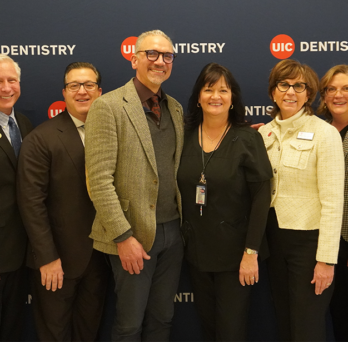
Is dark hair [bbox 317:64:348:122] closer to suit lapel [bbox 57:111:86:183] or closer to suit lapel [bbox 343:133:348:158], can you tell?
suit lapel [bbox 343:133:348:158]

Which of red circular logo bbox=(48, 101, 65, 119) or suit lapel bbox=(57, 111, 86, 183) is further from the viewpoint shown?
red circular logo bbox=(48, 101, 65, 119)

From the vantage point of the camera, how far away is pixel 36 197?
72.7 inches

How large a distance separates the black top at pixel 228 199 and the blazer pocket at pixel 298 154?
11 cm

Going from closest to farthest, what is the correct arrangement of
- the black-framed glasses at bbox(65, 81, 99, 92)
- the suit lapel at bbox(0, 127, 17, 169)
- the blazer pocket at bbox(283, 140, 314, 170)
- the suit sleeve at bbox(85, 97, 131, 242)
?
the suit sleeve at bbox(85, 97, 131, 242) < the blazer pocket at bbox(283, 140, 314, 170) < the suit lapel at bbox(0, 127, 17, 169) < the black-framed glasses at bbox(65, 81, 99, 92)

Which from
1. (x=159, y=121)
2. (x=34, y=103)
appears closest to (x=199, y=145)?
(x=159, y=121)

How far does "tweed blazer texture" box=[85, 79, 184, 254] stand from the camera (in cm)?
166

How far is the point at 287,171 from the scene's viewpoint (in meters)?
1.80

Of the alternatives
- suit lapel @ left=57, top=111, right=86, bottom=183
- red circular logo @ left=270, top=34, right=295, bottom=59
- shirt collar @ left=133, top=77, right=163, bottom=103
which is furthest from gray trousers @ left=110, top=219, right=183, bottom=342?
red circular logo @ left=270, top=34, right=295, bottom=59

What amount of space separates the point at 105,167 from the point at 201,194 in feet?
1.77

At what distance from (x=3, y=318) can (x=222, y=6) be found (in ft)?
8.48

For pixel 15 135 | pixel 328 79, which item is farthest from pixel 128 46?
pixel 328 79

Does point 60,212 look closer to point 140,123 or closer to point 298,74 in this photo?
point 140,123

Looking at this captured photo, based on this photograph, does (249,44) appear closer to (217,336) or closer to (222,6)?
(222,6)

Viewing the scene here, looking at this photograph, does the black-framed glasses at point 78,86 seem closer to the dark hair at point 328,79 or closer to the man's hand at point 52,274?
the man's hand at point 52,274
